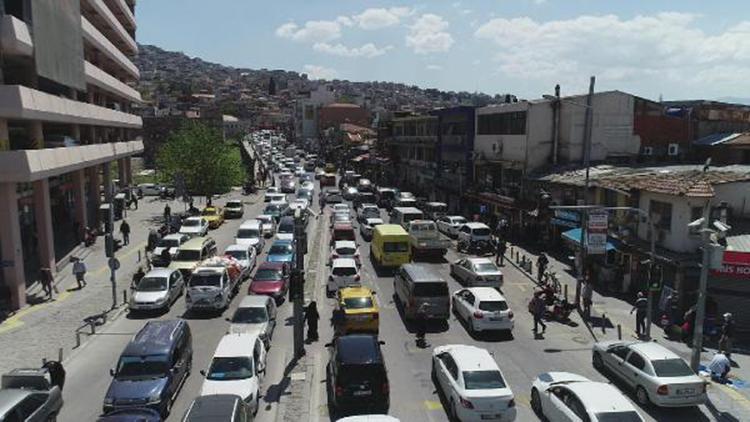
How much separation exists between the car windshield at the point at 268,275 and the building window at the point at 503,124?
83.7 feet

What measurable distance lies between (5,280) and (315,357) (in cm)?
1617

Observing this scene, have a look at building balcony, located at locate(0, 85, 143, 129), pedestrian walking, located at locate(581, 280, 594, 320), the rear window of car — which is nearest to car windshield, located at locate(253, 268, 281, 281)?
the rear window of car

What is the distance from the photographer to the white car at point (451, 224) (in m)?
46.8

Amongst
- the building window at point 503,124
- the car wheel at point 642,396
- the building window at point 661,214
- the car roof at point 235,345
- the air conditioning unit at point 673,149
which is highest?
the building window at point 503,124

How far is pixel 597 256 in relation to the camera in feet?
110

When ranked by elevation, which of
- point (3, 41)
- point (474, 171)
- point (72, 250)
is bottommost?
point (72, 250)

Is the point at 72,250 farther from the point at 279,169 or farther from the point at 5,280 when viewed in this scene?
the point at 279,169

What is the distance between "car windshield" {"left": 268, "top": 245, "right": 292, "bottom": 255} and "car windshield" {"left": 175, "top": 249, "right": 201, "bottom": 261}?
13.9ft

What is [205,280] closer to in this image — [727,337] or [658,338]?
[658,338]

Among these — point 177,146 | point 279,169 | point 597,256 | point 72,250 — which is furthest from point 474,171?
point 279,169

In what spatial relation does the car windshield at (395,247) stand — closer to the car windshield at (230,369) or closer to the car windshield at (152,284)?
the car windshield at (152,284)

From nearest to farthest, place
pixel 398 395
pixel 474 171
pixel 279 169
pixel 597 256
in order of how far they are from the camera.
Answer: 1. pixel 398 395
2. pixel 597 256
3. pixel 474 171
4. pixel 279 169

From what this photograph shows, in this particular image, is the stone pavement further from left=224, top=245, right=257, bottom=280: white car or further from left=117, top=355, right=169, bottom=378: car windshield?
left=117, top=355, right=169, bottom=378: car windshield

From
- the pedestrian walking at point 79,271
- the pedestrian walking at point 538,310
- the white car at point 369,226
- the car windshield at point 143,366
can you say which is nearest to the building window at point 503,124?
the white car at point 369,226
